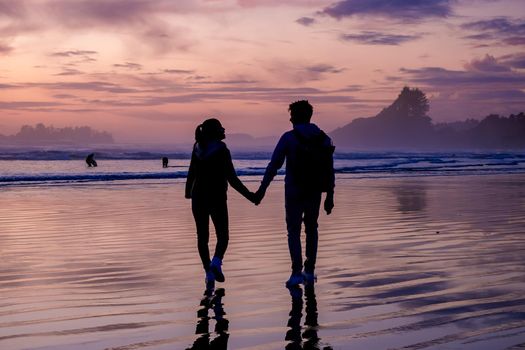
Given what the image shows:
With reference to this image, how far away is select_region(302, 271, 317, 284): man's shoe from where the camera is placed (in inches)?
320

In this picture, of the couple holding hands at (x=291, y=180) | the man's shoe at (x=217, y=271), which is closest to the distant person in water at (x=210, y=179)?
the couple holding hands at (x=291, y=180)

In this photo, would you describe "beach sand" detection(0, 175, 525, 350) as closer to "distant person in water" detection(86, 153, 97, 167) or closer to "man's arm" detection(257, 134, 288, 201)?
"man's arm" detection(257, 134, 288, 201)

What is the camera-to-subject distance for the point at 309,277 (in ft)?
26.9

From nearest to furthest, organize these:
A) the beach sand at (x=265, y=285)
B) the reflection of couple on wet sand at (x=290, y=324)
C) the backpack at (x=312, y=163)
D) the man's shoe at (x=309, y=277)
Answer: the reflection of couple on wet sand at (x=290, y=324), the beach sand at (x=265, y=285), the man's shoe at (x=309, y=277), the backpack at (x=312, y=163)

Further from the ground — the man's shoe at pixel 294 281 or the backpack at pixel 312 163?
the backpack at pixel 312 163

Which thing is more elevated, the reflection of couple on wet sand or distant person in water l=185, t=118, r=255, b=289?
distant person in water l=185, t=118, r=255, b=289

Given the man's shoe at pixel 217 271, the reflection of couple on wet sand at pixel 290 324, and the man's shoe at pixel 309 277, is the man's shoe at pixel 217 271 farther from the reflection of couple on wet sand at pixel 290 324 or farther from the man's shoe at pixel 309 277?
the man's shoe at pixel 309 277

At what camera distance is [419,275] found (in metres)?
8.44

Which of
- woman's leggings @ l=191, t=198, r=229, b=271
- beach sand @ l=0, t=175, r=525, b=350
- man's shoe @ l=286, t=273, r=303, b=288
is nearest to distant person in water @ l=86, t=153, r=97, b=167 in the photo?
beach sand @ l=0, t=175, r=525, b=350

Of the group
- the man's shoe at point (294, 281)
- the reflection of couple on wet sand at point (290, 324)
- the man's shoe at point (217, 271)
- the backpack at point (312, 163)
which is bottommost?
the reflection of couple on wet sand at point (290, 324)

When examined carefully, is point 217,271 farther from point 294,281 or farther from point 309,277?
point 309,277

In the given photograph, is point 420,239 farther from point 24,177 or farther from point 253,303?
point 24,177

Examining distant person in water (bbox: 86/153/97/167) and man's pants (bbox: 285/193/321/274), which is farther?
distant person in water (bbox: 86/153/97/167)

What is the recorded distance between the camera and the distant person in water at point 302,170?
825 centimetres
